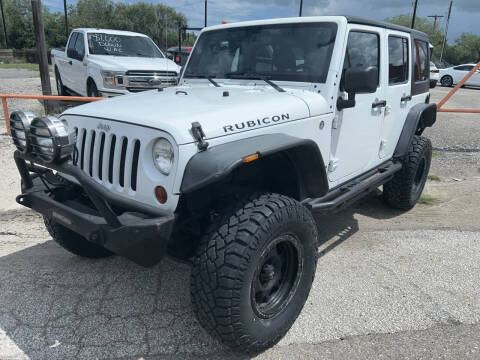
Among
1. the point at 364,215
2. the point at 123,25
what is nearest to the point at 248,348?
the point at 364,215

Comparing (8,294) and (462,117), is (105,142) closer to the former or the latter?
(8,294)

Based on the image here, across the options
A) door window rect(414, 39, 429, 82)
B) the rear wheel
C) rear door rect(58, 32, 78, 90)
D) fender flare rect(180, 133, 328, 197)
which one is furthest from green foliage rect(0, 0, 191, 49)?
fender flare rect(180, 133, 328, 197)

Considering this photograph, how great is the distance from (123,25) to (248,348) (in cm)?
6427

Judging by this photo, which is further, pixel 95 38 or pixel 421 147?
pixel 95 38

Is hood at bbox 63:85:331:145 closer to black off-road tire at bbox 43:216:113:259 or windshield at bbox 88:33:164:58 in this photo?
black off-road tire at bbox 43:216:113:259

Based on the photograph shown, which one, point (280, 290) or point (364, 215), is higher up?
point (280, 290)

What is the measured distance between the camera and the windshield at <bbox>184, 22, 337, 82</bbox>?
126 inches

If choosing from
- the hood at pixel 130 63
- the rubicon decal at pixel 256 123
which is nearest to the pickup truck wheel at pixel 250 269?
the rubicon decal at pixel 256 123

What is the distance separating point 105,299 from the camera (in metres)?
3.03

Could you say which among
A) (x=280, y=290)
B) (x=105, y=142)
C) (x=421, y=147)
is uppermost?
(x=105, y=142)

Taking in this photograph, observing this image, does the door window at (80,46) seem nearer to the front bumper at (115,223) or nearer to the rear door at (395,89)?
the rear door at (395,89)

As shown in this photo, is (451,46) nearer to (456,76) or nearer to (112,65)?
(456,76)

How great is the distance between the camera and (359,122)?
352 centimetres

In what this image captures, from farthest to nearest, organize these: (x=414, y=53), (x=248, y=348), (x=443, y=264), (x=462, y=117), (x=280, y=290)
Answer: (x=462, y=117) → (x=414, y=53) → (x=443, y=264) → (x=280, y=290) → (x=248, y=348)
